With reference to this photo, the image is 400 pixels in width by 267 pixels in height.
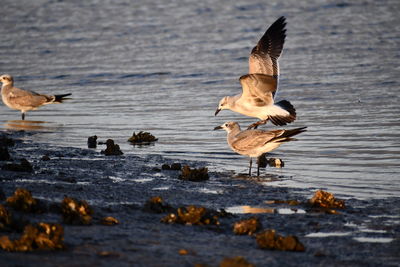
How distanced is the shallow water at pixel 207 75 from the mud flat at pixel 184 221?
1043mm

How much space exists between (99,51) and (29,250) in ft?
61.6

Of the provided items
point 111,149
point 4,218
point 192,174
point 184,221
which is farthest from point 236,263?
point 111,149

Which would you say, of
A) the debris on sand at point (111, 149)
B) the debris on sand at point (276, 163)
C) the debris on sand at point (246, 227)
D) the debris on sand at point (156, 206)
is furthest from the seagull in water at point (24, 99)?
the debris on sand at point (246, 227)

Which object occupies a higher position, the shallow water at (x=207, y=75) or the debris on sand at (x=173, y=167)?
the shallow water at (x=207, y=75)

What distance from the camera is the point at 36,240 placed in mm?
5410

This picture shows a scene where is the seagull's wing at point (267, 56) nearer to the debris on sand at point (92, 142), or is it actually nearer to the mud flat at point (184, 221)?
the debris on sand at point (92, 142)

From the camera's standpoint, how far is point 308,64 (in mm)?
19922

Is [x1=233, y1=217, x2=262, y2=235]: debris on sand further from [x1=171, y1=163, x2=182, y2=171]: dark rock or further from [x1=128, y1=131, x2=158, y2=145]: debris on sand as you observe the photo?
[x1=128, y1=131, x2=158, y2=145]: debris on sand

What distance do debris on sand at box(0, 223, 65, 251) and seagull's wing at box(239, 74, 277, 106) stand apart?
6.24 m

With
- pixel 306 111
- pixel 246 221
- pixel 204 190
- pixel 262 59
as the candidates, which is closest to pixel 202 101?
pixel 306 111

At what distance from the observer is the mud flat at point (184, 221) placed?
549cm

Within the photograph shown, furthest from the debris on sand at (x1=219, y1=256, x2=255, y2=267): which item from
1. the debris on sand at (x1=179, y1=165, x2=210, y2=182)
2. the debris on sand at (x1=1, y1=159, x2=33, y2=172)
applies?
the debris on sand at (x1=1, y1=159, x2=33, y2=172)

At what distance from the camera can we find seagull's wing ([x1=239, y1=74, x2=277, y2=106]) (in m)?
11.4

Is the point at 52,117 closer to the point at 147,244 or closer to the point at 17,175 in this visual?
the point at 17,175
